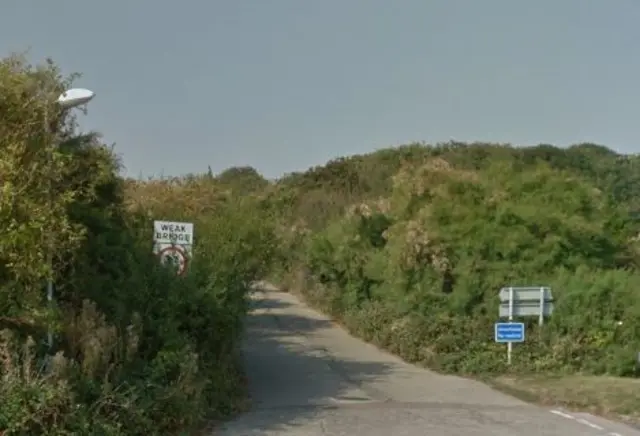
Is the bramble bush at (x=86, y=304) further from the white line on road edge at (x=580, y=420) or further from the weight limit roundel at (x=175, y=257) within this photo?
the white line on road edge at (x=580, y=420)

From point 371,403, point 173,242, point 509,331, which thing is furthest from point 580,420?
point 173,242

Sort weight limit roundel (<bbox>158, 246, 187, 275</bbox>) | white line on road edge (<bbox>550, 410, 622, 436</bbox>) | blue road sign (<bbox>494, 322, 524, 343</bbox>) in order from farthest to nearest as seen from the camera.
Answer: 1. blue road sign (<bbox>494, 322, 524, 343</bbox>)
2. weight limit roundel (<bbox>158, 246, 187, 275</bbox>)
3. white line on road edge (<bbox>550, 410, 622, 436</bbox>)

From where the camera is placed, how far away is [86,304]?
10102mm

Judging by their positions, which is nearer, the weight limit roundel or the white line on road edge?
the white line on road edge

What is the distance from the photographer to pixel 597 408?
13.9m

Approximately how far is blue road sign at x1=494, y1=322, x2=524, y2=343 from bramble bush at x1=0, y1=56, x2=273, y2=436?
706 cm

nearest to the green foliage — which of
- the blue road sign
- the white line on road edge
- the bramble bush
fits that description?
the blue road sign

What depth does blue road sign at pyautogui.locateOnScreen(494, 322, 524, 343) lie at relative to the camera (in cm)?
1839

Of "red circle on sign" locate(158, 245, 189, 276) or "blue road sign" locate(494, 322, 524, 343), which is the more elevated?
"red circle on sign" locate(158, 245, 189, 276)

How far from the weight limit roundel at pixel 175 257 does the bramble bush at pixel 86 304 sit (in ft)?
0.92

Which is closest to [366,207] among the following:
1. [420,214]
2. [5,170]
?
[420,214]

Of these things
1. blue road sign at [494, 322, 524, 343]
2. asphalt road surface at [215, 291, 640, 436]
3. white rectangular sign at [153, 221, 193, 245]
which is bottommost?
asphalt road surface at [215, 291, 640, 436]

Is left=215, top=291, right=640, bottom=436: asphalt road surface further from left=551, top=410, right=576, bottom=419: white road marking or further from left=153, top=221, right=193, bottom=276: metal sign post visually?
left=153, top=221, right=193, bottom=276: metal sign post

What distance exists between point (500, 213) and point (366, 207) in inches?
338
